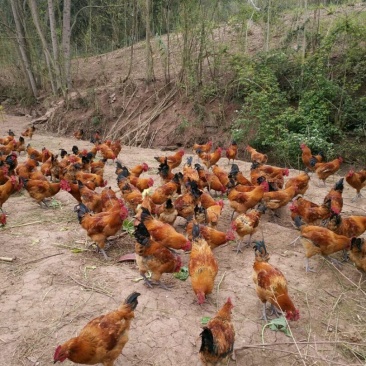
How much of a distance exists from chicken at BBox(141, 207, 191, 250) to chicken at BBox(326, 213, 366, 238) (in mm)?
2806

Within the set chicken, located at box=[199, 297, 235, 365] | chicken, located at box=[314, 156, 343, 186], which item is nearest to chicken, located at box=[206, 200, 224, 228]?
chicken, located at box=[199, 297, 235, 365]

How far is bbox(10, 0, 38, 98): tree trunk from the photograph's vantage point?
2009 cm

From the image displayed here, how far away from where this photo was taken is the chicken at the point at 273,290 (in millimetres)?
4301

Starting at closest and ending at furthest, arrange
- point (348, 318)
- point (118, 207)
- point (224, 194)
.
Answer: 1. point (348, 318)
2. point (118, 207)
3. point (224, 194)

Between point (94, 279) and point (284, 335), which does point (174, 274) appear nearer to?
point (94, 279)

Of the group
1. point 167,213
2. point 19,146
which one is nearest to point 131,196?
point 167,213

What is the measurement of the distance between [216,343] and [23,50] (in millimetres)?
22626

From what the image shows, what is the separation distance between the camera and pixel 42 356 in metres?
3.85

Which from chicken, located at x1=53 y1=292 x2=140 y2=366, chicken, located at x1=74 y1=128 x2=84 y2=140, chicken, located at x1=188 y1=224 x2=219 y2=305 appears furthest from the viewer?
chicken, located at x1=74 y1=128 x2=84 y2=140

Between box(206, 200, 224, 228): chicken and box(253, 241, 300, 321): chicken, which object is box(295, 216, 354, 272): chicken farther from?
box(206, 200, 224, 228): chicken

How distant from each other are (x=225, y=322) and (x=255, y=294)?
151cm

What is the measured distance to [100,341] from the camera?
351 centimetres

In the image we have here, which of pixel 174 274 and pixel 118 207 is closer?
pixel 174 274

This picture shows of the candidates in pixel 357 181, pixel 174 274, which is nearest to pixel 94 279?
pixel 174 274
